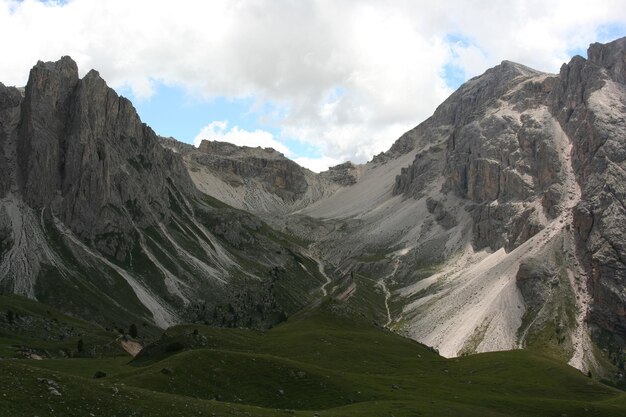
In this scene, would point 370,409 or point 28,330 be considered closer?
point 370,409

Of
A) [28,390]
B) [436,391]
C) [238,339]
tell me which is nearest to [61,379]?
[28,390]

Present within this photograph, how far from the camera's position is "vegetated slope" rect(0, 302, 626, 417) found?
43.2m

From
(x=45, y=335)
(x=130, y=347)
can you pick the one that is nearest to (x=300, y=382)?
(x=130, y=347)

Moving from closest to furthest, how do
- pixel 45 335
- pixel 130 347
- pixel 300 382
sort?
pixel 300 382 → pixel 45 335 → pixel 130 347

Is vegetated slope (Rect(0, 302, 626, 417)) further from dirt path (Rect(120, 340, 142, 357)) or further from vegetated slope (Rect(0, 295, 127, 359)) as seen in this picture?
dirt path (Rect(120, 340, 142, 357))

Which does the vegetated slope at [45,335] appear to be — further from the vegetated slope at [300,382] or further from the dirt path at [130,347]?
the vegetated slope at [300,382]

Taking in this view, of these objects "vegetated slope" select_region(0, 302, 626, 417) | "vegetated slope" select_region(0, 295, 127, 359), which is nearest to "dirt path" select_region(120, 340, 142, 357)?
"vegetated slope" select_region(0, 295, 127, 359)

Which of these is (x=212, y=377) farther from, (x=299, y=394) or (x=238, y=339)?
(x=238, y=339)

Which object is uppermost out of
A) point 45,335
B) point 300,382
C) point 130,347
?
point 45,335

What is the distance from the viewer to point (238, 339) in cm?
10500

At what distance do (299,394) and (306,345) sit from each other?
39.5 m

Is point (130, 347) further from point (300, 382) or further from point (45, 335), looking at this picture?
point (300, 382)

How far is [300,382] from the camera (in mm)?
70000

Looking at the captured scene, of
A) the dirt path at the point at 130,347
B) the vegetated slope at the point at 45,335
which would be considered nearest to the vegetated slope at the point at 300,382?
the vegetated slope at the point at 45,335
